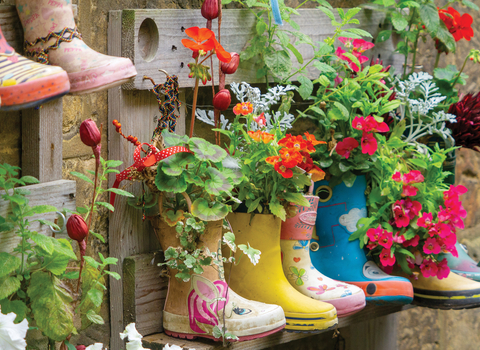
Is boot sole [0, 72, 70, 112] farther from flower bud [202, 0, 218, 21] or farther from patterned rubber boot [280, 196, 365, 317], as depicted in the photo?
patterned rubber boot [280, 196, 365, 317]

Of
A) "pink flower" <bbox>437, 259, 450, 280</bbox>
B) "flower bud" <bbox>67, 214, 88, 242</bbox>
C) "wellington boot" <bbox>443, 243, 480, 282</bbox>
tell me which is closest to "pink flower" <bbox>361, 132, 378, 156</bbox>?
"pink flower" <bbox>437, 259, 450, 280</bbox>

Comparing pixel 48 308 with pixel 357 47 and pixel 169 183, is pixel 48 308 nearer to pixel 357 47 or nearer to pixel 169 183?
pixel 169 183

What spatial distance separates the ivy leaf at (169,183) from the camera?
1.13m

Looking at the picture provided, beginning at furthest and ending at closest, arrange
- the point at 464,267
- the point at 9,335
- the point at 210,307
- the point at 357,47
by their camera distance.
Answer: the point at 464,267
the point at 357,47
the point at 210,307
the point at 9,335

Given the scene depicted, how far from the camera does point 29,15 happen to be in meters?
0.98

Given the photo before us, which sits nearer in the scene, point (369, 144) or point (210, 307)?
point (210, 307)

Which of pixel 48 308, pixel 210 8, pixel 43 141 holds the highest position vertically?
pixel 210 8

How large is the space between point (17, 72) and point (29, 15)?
21 centimetres

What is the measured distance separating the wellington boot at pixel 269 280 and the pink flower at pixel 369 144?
0.34m

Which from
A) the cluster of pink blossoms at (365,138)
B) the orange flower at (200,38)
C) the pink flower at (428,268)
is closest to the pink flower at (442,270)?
the pink flower at (428,268)

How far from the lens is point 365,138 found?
1.45 metres

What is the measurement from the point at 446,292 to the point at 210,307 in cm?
80

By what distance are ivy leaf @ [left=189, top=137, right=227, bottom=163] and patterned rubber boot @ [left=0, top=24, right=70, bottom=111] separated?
32 centimetres

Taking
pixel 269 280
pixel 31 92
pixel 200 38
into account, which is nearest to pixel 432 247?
pixel 269 280
